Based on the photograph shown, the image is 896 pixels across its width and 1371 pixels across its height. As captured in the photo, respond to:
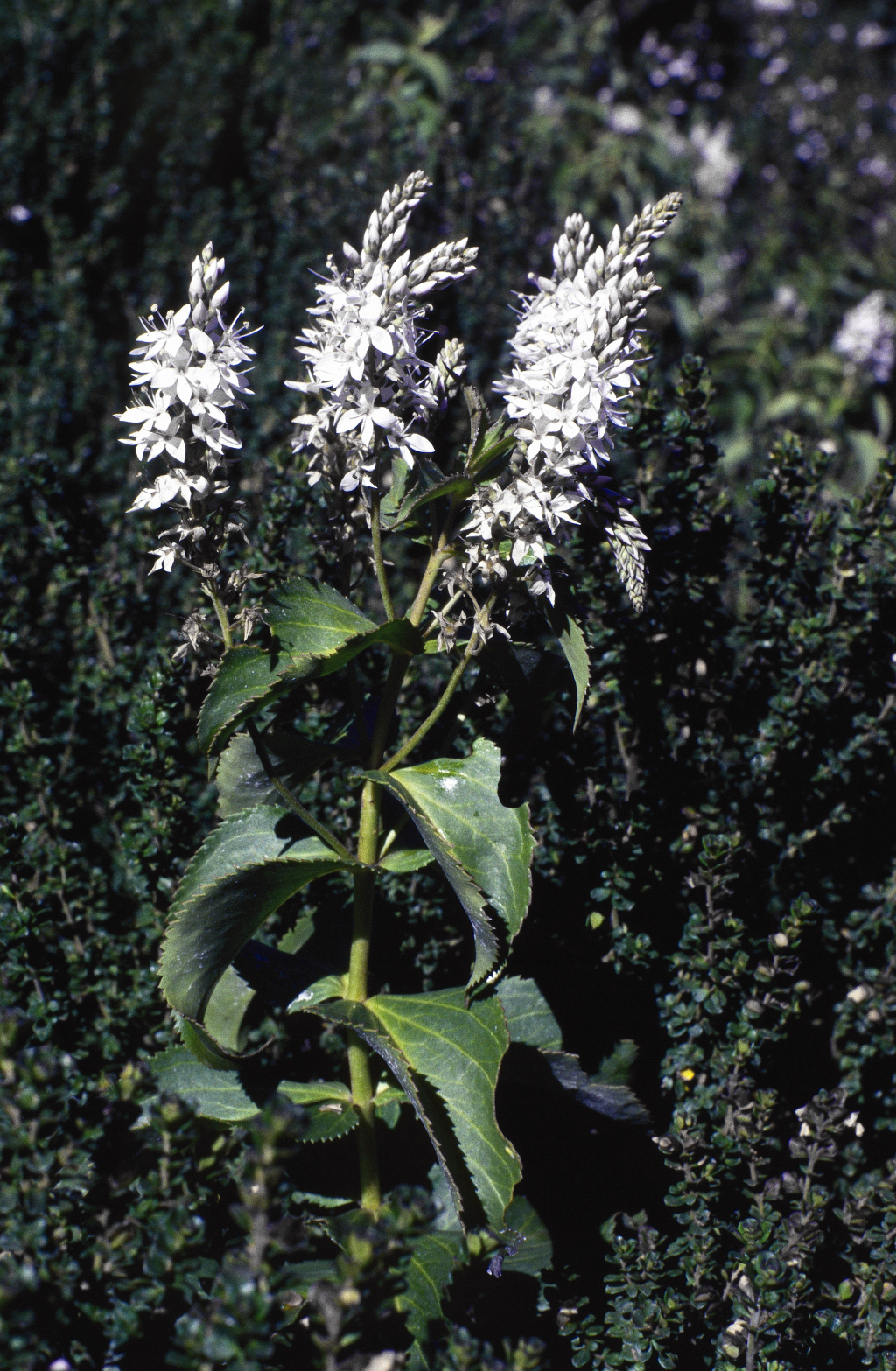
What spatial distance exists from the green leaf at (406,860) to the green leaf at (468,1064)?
0.20 metres

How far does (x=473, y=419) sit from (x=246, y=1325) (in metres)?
1.11

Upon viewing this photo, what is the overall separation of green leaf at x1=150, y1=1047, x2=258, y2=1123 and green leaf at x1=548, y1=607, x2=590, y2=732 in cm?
81

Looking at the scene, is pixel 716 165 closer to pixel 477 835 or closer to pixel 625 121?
pixel 625 121

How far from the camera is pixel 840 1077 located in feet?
7.59

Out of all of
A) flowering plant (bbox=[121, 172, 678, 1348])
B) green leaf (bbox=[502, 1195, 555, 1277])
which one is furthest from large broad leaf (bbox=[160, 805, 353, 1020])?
green leaf (bbox=[502, 1195, 555, 1277])

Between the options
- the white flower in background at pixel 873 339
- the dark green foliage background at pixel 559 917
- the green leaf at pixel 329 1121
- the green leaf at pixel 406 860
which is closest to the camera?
the dark green foliage background at pixel 559 917

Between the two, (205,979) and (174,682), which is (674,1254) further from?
(174,682)

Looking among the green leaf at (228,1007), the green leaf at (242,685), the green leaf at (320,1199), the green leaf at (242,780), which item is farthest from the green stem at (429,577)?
the green leaf at (320,1199)

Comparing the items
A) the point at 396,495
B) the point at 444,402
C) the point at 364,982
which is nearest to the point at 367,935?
the point at 364,982

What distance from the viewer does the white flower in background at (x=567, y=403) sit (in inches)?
50.5

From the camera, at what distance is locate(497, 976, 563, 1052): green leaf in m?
1.71

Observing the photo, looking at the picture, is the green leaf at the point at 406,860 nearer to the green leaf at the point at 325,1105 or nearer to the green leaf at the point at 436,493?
the green leaf at the point at 325,1105

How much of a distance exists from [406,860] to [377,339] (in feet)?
2.53

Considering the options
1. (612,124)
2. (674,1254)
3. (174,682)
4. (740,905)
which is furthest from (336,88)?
(674,1254)
